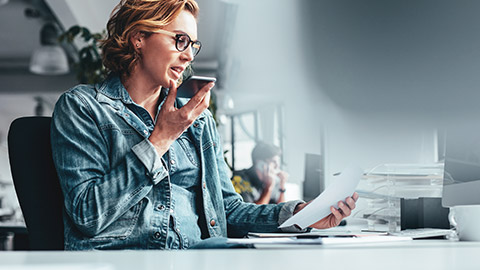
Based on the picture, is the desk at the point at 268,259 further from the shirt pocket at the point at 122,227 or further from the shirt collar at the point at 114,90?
the shirt collar at the point at 114,90

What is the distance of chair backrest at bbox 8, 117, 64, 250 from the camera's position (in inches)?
43.7

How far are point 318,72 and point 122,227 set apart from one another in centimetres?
301

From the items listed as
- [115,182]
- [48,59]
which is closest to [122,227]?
[115,182]

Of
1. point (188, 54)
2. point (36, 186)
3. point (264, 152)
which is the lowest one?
point (36, 186)

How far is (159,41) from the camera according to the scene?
131 cm

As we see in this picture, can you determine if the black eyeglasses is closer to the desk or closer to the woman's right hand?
the woman's right hand

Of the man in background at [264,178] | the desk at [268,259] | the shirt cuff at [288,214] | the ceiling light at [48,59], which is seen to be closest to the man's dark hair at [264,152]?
the man in background at [264,178]

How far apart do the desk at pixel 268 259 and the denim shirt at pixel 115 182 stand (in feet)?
1.51

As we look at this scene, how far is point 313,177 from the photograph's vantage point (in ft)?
13.3

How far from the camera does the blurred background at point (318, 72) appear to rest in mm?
1109

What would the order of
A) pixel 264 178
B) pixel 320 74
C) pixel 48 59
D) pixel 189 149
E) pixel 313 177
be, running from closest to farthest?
pixel 189 149 → pixel 320 74 → pixel 313 177 → pixel 264 178 → pixel 48 59

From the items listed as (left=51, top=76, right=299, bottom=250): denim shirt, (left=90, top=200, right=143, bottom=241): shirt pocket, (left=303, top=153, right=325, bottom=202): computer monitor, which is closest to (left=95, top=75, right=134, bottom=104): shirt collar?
(left=51, top=76, right=299, bottom=250): denim shirt

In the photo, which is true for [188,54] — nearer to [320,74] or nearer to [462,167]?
[462,167]

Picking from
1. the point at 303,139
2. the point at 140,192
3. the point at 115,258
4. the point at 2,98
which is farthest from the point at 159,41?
the point at 2,98
